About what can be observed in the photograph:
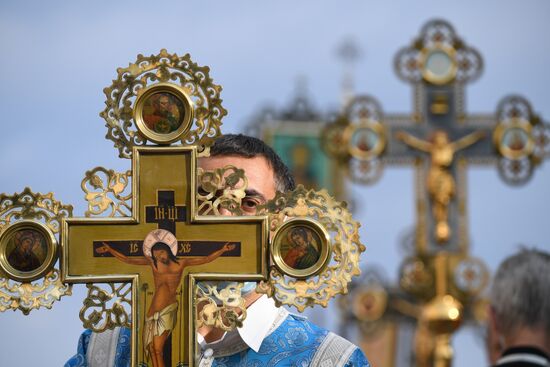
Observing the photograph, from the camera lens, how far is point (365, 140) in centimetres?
1391

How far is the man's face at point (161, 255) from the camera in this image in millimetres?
5316

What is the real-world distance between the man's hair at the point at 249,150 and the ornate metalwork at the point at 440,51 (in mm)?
8423

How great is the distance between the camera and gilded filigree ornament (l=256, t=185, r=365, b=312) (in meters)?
5.28

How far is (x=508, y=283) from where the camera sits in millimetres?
4695

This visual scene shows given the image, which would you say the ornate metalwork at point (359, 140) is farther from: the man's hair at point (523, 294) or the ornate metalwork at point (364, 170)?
the man's hair at point (523, 294)

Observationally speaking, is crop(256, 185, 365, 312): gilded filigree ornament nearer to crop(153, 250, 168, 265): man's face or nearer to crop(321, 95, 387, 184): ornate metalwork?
crop(153, 250, 168, 265): man's face

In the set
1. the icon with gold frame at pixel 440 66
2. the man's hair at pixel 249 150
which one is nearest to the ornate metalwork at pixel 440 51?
the icon with gold frame at pixel 440 66

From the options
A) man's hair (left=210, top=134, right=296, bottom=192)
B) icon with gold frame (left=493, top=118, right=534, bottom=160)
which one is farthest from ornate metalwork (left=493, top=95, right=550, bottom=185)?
man's hair (left=210, top=134, right=296, bottom=192)

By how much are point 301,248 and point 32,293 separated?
74cm

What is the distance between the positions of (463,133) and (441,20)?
2.74ft

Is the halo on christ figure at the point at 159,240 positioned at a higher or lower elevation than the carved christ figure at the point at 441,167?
lower

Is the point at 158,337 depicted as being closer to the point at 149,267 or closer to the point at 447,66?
the point at 149,267

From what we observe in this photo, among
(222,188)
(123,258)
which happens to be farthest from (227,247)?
(123,258)

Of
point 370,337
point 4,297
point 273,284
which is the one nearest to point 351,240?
point 273,284
